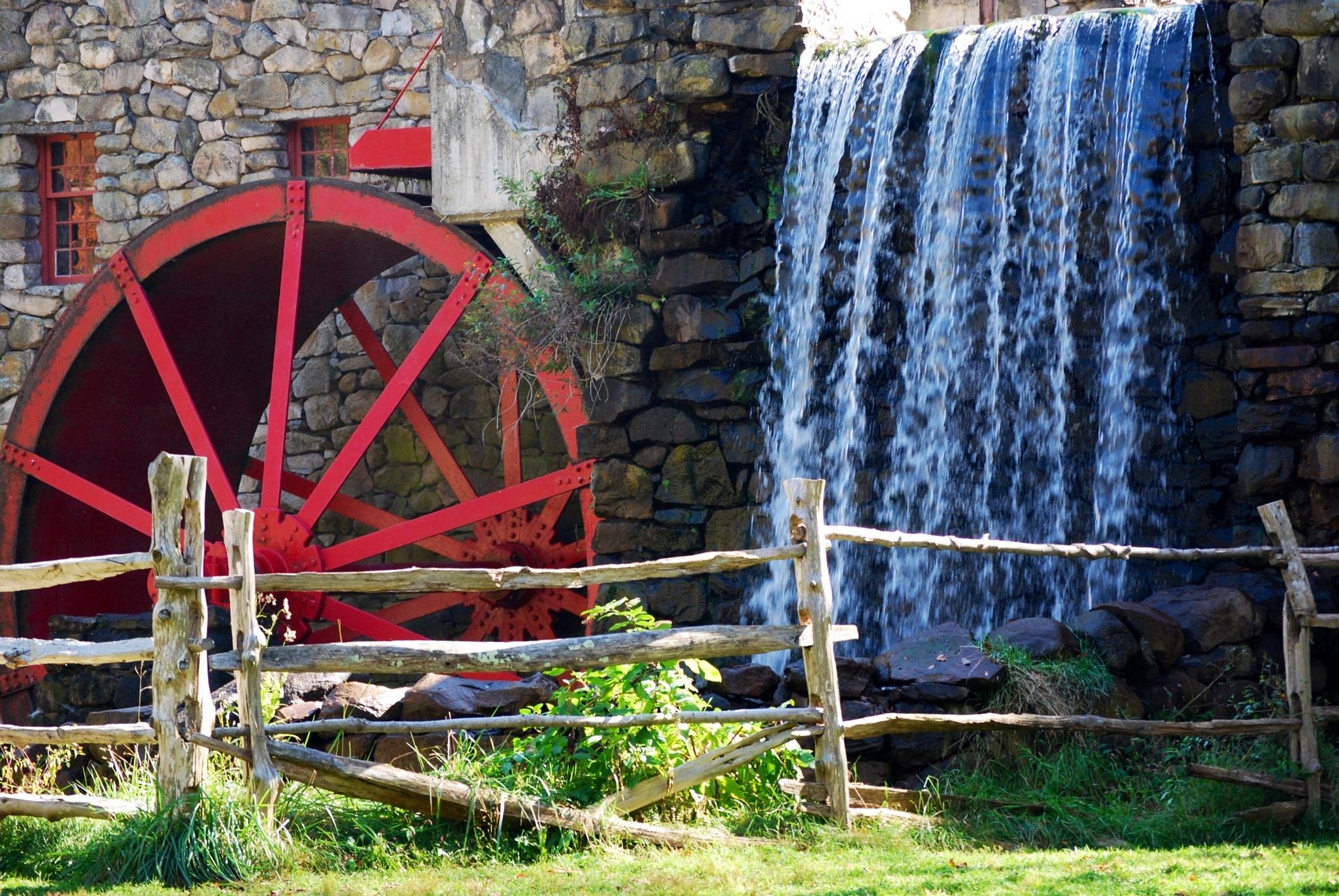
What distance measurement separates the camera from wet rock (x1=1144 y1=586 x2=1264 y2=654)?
17.1ft

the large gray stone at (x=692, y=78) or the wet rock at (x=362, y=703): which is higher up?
the large gray stone at (x=692, y=78)

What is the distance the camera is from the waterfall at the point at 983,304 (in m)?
6.17

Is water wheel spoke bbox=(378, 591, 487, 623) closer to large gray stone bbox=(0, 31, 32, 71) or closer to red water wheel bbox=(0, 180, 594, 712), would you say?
red water wheel bbox=(0, 180, 594, 712)

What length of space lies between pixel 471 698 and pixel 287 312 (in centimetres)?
337

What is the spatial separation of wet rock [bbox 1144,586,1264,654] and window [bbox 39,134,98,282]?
821 centimetres

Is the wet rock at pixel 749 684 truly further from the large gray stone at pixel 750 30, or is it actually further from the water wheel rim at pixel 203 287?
the large gray stone at pixel 750 30

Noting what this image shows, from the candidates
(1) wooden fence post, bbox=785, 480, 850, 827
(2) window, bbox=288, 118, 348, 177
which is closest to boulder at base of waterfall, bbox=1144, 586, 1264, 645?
(1) wooden fence post, bbox=785, 480, 850, 827

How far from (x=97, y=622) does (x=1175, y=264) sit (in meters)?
5.47

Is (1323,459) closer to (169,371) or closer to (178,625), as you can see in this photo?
(178,625)

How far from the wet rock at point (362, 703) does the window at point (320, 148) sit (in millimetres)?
5313

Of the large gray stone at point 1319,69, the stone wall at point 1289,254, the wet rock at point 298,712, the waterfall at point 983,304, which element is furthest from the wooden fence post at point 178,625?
the large gray stone at point 1319,69

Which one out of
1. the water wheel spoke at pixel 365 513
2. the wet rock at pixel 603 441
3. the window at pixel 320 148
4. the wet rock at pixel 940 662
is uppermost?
the window at pixel 320 148

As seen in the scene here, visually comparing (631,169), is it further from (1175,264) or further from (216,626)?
(216,626)

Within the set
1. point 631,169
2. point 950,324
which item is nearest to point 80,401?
point 631,169
